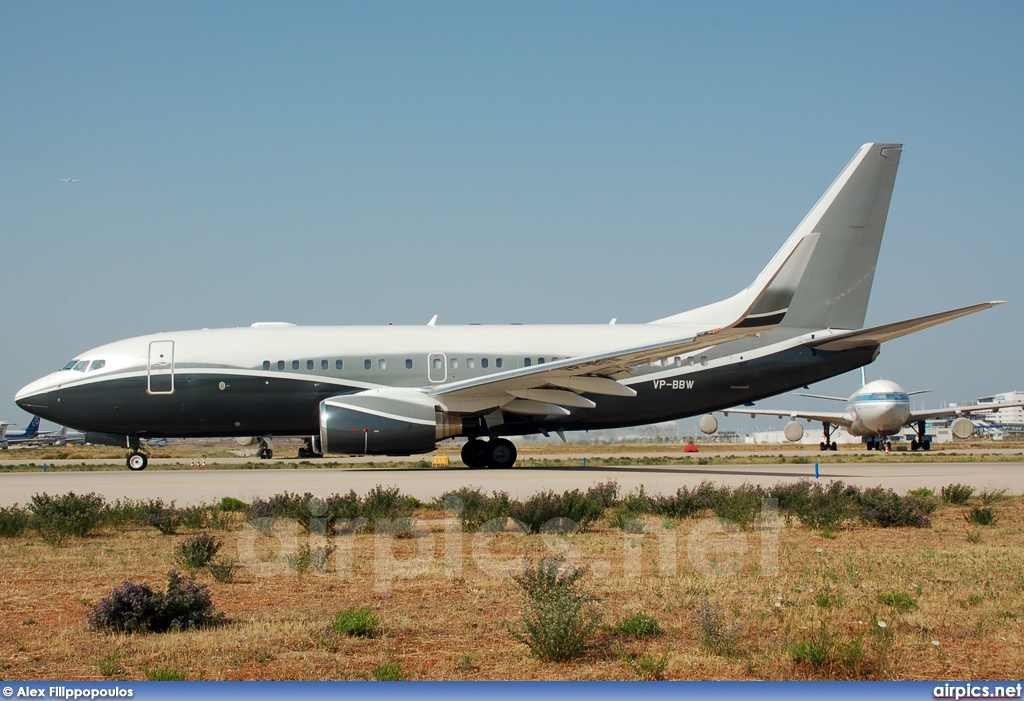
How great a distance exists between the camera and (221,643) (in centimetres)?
568

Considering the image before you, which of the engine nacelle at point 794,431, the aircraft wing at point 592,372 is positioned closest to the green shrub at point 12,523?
the aircraft wing at point 592,372

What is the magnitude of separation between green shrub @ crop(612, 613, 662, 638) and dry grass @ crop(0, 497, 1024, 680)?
0.23 ft

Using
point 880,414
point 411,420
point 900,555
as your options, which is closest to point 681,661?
point 900,555

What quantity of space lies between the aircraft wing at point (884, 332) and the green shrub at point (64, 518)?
1582 centimetres

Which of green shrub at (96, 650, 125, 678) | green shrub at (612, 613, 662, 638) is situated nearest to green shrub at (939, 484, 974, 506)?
green shrub at (612, 613, 662, 638)

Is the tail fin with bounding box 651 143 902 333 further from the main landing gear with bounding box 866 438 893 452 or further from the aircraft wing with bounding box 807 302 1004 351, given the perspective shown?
the main landing gear with bounding box 866 438 893 452

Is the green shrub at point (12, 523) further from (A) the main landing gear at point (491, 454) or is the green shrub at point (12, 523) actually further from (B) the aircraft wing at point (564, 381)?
(A) the main landing gear at point (491, 454)

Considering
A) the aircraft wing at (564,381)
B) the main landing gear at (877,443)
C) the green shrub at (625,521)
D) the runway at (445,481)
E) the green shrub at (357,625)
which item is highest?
the aircraft wing at (564,381)

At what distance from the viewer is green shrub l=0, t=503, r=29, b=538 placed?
11.2 meters

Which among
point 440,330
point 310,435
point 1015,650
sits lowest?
point 1015,650

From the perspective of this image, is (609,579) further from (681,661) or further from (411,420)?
(411,420)

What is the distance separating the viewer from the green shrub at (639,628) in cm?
577

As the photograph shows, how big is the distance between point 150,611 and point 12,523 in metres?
6.32

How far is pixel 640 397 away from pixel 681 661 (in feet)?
59.8
